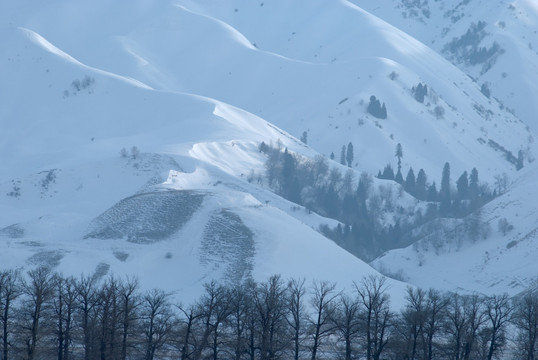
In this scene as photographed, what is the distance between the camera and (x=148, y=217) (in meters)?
95.7

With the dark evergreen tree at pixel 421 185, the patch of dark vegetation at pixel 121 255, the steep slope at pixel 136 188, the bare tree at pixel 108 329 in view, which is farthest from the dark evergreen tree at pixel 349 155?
the bare tree at pixel 108 329

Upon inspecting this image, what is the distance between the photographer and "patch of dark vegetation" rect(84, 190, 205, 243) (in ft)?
305

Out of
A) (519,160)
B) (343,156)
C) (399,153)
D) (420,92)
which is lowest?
(343,156)

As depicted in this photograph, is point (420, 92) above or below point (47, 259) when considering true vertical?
above

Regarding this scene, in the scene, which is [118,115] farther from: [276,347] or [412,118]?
[276,347]

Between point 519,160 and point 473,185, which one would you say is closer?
point 473,185

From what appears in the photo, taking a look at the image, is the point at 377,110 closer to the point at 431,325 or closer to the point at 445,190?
the point at 445,190

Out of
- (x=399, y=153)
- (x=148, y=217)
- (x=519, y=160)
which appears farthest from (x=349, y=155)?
(x=148, y=217)

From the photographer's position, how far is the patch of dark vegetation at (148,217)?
93062 millimetres

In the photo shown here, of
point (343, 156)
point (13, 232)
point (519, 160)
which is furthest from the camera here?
point (519, 160)

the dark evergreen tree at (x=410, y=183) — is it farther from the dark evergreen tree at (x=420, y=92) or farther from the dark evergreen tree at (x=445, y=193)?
the dark evergreen tree at (x=420, y=92)

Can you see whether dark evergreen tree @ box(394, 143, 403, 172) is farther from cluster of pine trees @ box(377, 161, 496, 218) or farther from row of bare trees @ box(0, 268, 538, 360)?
row of bare trees @ box(0, 268, 538, 360)

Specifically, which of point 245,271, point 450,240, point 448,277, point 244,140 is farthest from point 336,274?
point 244,140

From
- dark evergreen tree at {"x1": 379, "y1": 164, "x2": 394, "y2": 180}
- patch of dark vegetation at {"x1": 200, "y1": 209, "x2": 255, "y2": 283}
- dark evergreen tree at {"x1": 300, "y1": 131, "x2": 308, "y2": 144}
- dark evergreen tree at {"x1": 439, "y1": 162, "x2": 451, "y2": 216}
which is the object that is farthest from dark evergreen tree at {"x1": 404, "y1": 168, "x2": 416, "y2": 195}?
patch of dark vegetation at {"x1": 200, "y1": 209, "x2": 255, "y2": 283}
